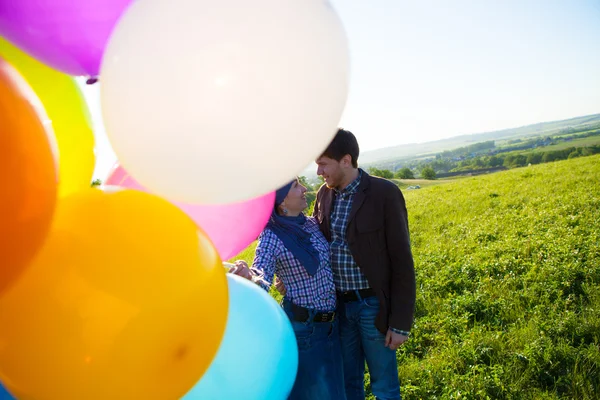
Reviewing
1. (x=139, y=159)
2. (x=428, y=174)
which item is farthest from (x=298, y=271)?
(x=428, y=174)

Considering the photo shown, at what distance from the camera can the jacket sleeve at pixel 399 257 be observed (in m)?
2.05

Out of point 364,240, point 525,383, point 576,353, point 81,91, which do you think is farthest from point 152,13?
point 576,353

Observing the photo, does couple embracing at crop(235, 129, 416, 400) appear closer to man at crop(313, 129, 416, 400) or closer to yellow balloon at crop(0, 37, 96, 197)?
man at crop(313, 129, 416, 400)

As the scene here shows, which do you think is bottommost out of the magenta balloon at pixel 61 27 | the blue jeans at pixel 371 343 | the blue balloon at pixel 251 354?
the blue jeans at pixel 371 343

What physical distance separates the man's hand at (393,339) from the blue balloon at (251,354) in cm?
80

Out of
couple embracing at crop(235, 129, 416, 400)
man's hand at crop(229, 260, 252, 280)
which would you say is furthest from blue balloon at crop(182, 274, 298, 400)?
couple embracing at crop(235, 129, 416, 400)

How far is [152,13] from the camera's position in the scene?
970 mm

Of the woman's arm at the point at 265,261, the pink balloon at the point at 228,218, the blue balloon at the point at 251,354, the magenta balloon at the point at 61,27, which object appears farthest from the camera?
the woman's arm at the point at 265,261

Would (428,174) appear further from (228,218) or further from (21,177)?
(21,177)

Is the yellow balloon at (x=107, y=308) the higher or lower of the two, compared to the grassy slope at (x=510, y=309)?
higher

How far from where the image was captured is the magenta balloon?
103cm

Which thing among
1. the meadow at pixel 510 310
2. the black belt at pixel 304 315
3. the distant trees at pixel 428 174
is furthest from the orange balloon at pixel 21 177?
the distant trees at pixel 428 174

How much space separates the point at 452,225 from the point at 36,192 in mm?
8016

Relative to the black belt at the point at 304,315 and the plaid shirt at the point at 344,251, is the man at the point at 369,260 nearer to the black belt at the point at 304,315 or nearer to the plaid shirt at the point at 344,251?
the plaid shirt at the point at 344,251
